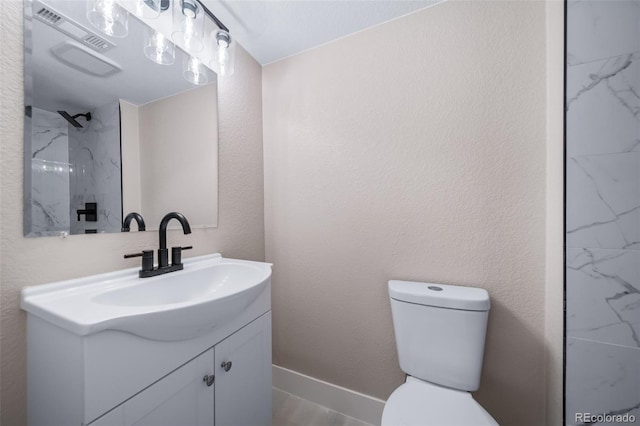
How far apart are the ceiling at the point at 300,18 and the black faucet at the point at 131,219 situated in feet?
3.49

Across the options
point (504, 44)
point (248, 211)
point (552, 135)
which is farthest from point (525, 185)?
point (248, 211)

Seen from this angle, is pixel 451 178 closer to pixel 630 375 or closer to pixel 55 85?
pixel 630 375

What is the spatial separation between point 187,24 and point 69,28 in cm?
43

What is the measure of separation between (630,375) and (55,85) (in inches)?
82.6

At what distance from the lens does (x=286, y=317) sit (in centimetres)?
149

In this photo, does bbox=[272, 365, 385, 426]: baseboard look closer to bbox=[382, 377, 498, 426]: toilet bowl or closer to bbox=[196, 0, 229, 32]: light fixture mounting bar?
bbox=[382, 377, 498, 426]: toilet bowl

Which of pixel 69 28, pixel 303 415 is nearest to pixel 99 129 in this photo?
pixel 69 28

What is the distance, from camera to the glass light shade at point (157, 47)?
935mm

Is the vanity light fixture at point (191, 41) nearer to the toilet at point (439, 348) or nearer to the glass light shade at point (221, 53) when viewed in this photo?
the glass light shade at point (221, 53)

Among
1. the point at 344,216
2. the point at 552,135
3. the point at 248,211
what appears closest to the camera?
the point at 552,135

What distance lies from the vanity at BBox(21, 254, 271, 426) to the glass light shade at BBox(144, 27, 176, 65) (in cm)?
86

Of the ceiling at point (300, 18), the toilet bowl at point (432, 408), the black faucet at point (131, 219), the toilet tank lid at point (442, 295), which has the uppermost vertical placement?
the ceiling at point (300, 18)

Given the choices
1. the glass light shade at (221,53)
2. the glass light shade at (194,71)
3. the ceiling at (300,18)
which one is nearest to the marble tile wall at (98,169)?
the glass light shade at (194,71)

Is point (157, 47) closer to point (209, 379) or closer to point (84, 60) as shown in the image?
point (84, 60)
